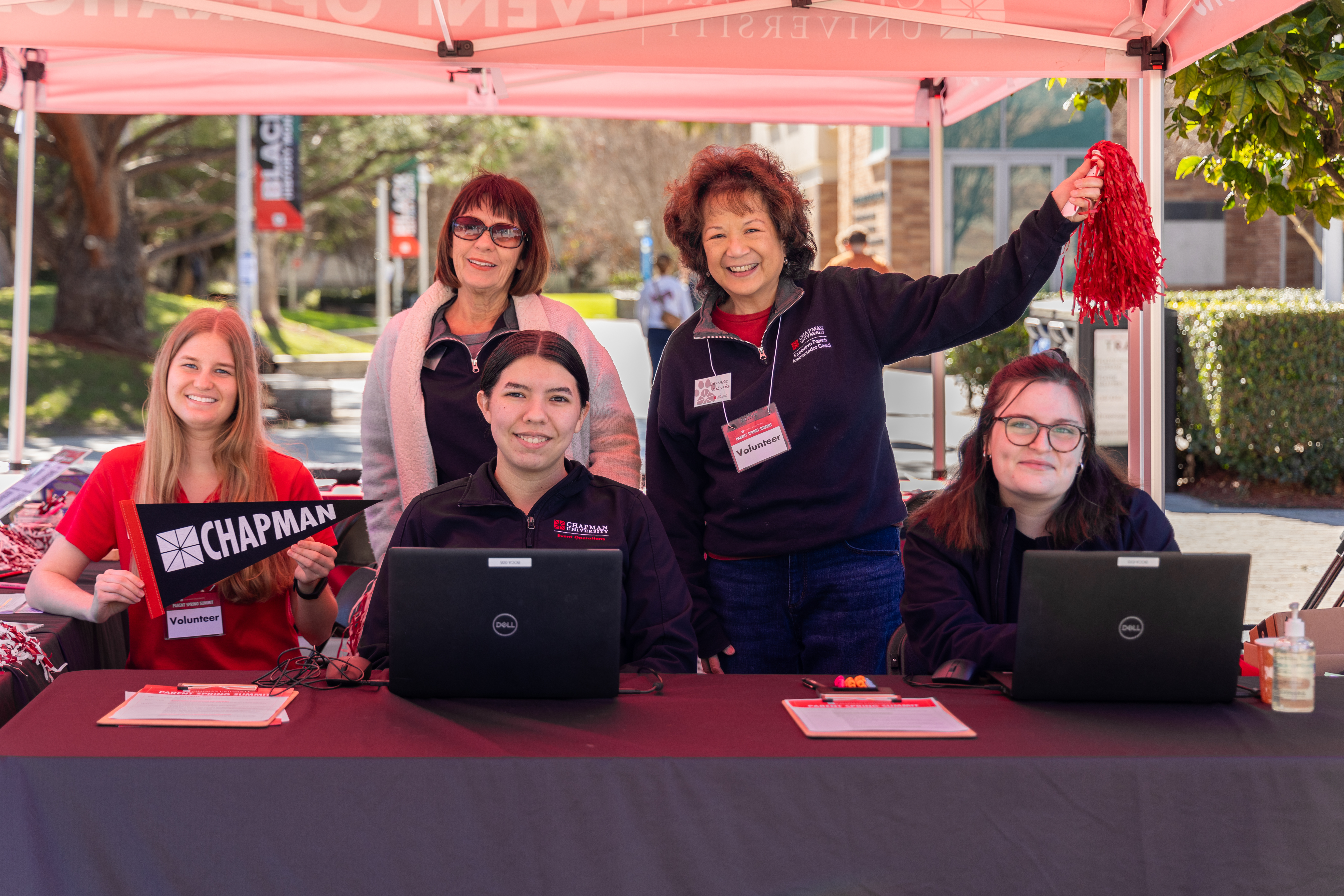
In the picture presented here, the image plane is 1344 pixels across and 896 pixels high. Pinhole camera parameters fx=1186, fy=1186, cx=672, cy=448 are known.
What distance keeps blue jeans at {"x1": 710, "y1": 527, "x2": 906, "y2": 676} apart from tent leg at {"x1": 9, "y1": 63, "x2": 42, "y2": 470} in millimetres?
3414

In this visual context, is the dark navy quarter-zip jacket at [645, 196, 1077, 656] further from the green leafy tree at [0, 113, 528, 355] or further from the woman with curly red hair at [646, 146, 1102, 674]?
the green leafy tree at [0, 113, 528, 355]

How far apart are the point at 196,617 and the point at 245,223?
14.2 meters

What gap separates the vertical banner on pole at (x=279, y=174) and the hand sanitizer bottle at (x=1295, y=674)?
15.5 meters

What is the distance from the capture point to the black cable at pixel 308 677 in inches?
85.9

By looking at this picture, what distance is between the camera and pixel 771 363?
114 inches

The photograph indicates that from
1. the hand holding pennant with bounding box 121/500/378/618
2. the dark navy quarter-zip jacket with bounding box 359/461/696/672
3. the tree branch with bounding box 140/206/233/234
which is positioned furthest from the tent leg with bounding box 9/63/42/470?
the tree branch with bounding box 140/206/233/234

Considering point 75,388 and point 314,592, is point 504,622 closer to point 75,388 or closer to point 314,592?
point 314,592

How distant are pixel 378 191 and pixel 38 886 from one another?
27.7 meters

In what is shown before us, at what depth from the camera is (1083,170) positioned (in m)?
2.63

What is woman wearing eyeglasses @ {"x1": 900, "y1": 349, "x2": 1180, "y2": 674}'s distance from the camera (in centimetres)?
243

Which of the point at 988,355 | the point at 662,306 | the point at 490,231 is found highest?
the point at 662,306

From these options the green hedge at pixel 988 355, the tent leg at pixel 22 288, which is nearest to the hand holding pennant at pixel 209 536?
the tent leg at pixel 22 288

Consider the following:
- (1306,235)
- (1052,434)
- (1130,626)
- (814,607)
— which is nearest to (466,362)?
(814,607)

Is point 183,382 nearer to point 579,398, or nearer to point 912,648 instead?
point 579,398
